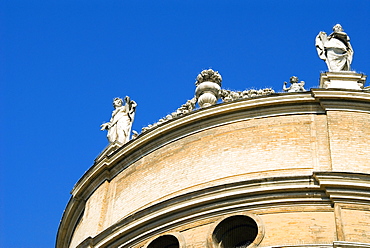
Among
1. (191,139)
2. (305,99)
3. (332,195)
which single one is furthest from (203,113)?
(332,195)

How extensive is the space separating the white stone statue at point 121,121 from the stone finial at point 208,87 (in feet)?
6.57

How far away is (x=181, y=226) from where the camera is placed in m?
22.1

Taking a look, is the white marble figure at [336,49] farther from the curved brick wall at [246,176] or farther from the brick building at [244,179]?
the curved brick wall at [246,176]

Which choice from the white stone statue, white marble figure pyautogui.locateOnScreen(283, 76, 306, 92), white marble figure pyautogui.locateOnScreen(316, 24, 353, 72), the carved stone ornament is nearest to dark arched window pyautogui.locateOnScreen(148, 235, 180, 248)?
the carved stone ornament

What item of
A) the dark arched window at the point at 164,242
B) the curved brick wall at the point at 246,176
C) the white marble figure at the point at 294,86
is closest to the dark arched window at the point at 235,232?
the curved brick wall at the point at 246,176

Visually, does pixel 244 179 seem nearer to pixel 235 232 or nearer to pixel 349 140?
pixel 235 232

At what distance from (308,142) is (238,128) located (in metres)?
1.69

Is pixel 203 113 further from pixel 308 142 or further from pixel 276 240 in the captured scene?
pixel 276 240

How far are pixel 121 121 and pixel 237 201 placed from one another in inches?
219

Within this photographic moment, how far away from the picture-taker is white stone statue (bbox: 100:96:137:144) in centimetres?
2591

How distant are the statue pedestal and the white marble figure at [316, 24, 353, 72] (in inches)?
17.2

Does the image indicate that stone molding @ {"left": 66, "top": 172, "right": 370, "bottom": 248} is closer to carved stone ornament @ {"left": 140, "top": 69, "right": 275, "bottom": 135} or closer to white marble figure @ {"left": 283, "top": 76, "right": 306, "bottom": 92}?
carved stone ornament @ {"left": 140, "top": 69, "right": 275, "bottom": 135}

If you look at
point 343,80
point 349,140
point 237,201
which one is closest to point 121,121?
point 237,201

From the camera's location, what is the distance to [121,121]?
2636 cm
